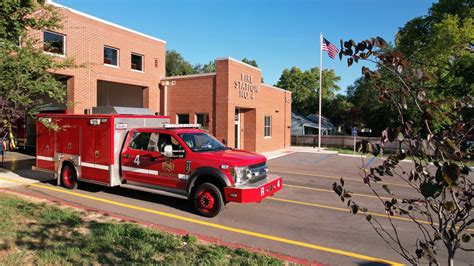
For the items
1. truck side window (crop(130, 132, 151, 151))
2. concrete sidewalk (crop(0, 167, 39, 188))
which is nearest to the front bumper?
truck side window (crop(130, 132, 151, 151))

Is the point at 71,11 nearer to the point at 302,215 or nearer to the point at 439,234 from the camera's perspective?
the point at 302,215

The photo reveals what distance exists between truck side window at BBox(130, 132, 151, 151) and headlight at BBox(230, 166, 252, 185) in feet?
8.66

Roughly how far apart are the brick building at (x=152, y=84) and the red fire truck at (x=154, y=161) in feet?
17.5

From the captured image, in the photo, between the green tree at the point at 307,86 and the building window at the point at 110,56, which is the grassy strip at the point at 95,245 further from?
the green tree at the point at 307,86

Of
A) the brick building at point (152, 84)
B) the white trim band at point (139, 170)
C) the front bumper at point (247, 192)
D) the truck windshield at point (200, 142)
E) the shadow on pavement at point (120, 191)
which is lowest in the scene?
the shadow on pavement at point (120, 191)

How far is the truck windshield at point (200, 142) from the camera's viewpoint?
8289 mm

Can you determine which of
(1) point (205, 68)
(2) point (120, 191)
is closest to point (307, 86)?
(1) point (205, 68)

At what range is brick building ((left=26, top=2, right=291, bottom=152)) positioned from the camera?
15617mm

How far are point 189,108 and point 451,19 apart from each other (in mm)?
22144

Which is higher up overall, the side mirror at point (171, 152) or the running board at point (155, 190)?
the side mirror at point (171, 152)

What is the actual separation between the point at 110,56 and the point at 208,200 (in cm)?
1293

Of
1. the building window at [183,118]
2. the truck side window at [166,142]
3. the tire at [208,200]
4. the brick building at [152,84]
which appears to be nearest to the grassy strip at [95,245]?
the tire at [208,200]

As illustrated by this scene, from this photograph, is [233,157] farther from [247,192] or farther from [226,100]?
[226,100]

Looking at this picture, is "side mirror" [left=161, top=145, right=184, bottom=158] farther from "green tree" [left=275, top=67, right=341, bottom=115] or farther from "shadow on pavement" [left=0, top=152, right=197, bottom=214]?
"green tree" [left=275, top=67, right=341, bottom=115]
